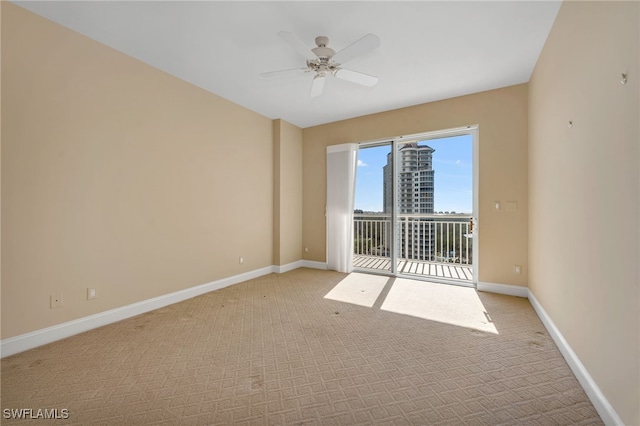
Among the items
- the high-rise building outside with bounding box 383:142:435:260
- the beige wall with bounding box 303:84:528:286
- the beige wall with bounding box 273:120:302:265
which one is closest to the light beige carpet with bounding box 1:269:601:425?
the beige wall with bounding box 303:84:528:286

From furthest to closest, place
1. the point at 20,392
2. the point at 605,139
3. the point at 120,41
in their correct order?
the point at 120,41 < the point at 20,392 < the point at 605,139

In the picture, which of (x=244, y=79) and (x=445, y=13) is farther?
(x=244, y=79)

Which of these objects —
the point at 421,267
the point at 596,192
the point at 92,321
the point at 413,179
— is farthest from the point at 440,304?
the point at 92,321

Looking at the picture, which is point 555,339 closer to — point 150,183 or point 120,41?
point 150,183

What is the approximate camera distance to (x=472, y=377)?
1.84 metres

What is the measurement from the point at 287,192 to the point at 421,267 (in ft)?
9.71

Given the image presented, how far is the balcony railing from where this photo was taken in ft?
15.5

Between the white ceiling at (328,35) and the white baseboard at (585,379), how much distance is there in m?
2.77

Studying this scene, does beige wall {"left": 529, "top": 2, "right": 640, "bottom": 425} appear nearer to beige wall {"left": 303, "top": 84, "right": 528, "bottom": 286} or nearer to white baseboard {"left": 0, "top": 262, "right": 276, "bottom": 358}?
beige wall {"left": 303, "top": 84, "right": 528, "bottom": 286}

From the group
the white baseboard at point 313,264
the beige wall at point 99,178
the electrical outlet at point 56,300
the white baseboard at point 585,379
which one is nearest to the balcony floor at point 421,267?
the white baseboard at point 313,264

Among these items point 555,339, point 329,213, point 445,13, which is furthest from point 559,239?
point 329,213

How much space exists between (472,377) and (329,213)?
11.6 ft

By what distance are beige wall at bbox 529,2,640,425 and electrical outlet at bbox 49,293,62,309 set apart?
3.99 metres

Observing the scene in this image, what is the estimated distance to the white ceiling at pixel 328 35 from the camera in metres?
2.18
